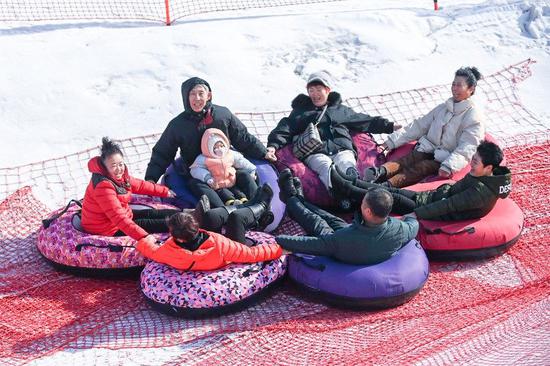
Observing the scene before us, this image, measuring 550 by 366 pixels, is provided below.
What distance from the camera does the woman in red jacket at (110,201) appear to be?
5969 mm

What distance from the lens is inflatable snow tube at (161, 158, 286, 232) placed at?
6.66 metres

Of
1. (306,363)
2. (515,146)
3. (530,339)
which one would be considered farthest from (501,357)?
(515,146)

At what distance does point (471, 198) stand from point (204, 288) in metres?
2.16

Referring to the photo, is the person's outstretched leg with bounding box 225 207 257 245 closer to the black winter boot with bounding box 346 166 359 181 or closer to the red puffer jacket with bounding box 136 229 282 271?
the red puffer jacket with bounding box 136 229 282 271

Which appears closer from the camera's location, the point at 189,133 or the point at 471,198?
the point at 471,198

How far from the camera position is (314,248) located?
566cm

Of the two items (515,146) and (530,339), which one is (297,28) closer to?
(515,146)

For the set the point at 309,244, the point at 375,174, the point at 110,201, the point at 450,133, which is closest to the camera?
the point at 309,244

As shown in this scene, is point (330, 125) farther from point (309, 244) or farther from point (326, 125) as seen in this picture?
point (309, 244)

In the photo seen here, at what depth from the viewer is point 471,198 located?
20.2 ft

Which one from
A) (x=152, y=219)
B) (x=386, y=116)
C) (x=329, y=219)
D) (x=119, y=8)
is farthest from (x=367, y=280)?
(x=119, y=8)

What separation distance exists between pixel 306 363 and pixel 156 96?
4.63 m

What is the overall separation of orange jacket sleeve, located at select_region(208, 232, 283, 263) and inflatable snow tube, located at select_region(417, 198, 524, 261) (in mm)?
1206

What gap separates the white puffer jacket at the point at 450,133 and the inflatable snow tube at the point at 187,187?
1.30m
